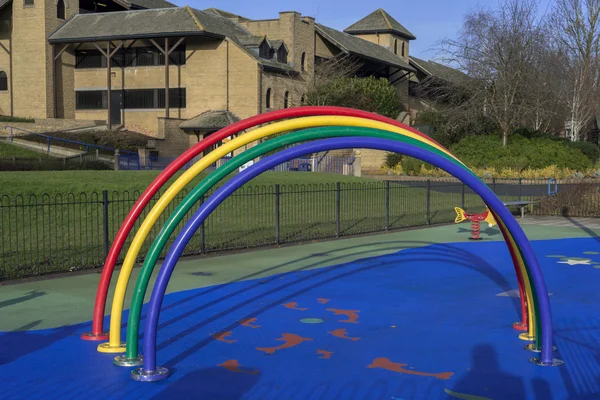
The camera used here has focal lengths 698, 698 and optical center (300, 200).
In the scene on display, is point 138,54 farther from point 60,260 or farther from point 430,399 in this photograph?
point 430,399

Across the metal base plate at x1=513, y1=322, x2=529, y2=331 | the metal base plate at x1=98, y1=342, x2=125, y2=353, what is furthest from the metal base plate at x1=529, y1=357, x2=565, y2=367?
the metal base plate at x1=98, y1=342, x2=125, y2=353

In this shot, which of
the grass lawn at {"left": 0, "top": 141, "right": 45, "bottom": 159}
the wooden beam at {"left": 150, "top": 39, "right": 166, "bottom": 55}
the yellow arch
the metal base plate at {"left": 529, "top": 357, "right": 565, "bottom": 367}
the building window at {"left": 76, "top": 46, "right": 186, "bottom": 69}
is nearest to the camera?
the yellow arch

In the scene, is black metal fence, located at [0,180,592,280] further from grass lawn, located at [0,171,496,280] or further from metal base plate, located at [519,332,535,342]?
metal base plate, located at [519,332,535,342]

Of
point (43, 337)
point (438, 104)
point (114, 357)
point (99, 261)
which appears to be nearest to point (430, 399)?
point (114, 357)

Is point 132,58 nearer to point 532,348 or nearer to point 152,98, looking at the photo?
point 152,98

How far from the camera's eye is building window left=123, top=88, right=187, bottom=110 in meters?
48.7

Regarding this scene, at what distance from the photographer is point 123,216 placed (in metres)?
17.9

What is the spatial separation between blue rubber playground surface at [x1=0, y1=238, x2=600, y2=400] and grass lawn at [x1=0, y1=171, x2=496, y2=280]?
3.99 m

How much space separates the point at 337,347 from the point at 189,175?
2478 millimetres

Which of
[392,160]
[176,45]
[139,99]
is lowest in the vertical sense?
[392,160]

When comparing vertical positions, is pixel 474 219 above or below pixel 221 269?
above

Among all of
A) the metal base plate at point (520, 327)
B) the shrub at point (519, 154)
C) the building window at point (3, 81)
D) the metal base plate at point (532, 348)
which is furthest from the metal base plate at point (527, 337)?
the building window at point (3, 81)

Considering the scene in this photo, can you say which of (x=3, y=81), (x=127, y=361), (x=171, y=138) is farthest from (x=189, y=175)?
(x=3, y=81)

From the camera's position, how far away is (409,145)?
6.42m
